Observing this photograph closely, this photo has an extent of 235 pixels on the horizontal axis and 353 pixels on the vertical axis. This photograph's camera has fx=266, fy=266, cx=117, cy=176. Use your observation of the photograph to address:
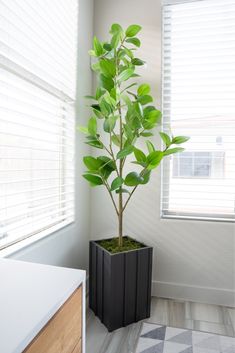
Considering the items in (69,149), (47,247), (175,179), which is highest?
(69,149)

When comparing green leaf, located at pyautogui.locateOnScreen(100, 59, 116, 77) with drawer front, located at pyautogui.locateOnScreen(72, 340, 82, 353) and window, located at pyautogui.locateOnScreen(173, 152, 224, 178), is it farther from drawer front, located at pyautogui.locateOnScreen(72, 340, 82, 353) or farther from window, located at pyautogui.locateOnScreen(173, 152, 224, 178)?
drawer front, located at pyautogui.locateOnScreen(72, 340, 82, 353)

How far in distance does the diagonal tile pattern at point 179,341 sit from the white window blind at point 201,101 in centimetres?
86

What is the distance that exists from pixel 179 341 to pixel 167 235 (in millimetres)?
776

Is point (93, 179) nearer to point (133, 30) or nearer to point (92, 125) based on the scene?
point (92, 125)

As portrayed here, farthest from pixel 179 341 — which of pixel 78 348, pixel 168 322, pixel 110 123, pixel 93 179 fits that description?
pixel 110 123

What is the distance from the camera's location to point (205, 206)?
2.19m

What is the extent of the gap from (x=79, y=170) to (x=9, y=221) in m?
0.83

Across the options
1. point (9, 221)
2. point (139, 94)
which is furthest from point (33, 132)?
point (139, 94)

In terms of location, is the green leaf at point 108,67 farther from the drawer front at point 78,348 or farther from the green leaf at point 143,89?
the drawer front at point 78,348

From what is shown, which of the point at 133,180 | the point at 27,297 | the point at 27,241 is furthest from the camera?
the point at 133,180

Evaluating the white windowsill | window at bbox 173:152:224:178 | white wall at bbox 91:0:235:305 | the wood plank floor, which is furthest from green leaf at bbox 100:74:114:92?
the wood plank floor

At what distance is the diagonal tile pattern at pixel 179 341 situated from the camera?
158 centimetres

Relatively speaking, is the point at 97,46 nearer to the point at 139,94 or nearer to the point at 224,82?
the point at 139,94

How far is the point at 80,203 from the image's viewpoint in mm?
2121
